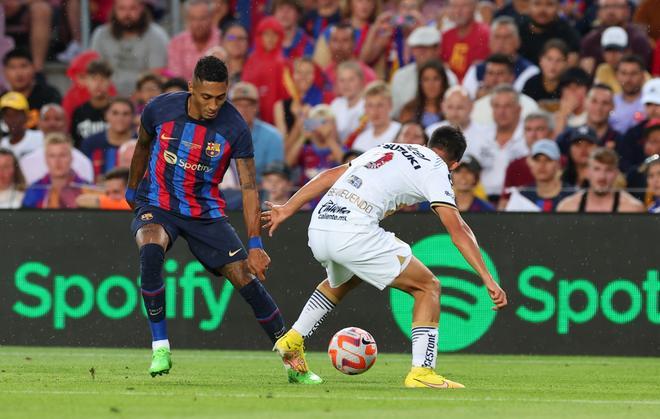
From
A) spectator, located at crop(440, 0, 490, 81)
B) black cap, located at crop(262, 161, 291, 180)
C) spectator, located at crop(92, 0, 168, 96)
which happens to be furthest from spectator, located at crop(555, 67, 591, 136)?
spectator, located at crop(92, 0, 168, 96)

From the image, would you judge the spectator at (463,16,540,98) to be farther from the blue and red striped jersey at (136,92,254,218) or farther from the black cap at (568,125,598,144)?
the blue and red striped jersey at (136,92,254,218)

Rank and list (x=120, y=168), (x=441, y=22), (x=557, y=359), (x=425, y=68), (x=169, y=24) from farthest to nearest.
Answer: (x=169, y=24) < (x=441, y=22) < (x=425, y=68) < (x=120, y=168) < (x=557, y=359)

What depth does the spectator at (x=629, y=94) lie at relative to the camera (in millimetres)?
16609

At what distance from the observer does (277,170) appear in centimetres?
1579

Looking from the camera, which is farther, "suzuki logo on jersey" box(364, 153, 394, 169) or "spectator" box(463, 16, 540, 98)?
"spectator" box(463, 16, 540, 98)

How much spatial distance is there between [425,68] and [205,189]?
714 centimetres

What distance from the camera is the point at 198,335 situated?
47.2ft

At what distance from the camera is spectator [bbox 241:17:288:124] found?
18.1 meters

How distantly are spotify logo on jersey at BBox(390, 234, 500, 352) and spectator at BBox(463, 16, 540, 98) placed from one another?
3819 millimetres

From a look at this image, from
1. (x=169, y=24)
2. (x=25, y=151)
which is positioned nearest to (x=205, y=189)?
(x=25, y=151)

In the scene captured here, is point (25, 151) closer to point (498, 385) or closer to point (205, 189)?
point (205, 189)

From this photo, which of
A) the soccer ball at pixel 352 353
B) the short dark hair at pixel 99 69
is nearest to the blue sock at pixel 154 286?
the soccer ball at pixel 352 353

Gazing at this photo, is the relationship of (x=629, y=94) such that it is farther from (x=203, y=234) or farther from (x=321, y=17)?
(x=203, y=234)

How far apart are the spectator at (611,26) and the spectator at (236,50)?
4289mm
